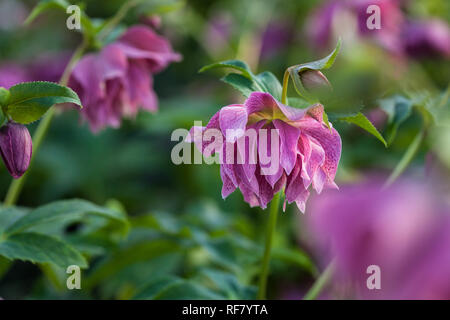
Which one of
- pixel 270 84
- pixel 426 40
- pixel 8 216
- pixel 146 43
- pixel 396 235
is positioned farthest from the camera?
pixel 426 40

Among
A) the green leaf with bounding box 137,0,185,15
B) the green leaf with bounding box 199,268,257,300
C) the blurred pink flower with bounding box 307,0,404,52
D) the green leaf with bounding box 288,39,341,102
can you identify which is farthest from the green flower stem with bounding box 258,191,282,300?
the blurred pink flower with bounding box 307,0,404,52

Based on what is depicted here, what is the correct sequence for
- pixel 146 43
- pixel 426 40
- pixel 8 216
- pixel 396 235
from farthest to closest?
pixel 426 40, pixel 146 43, pixel 8 216, pixel 396 235

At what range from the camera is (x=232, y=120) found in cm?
62

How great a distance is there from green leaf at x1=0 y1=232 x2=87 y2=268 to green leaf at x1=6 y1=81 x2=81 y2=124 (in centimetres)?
16

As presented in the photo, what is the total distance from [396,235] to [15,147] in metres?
0.45

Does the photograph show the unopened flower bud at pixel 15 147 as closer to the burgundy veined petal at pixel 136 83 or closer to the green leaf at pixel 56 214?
the green leaf at pixel 56 214

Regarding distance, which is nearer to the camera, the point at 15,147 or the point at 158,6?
the point at 15,147

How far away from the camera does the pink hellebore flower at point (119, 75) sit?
2.97 ft

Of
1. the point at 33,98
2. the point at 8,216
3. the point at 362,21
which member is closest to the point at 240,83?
the point at 33,98

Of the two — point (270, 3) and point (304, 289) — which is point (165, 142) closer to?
point (270, 3)

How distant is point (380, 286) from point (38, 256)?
17.3 inches

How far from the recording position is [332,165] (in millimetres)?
662

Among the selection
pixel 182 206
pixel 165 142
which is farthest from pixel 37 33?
pixel 182 206

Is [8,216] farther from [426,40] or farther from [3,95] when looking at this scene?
[426,40]
